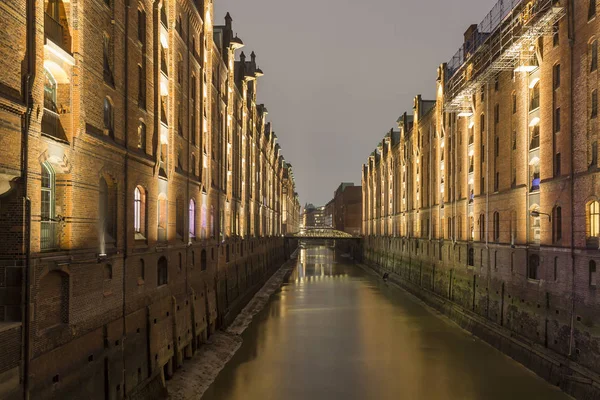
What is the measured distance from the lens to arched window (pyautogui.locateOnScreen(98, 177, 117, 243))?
16.0m

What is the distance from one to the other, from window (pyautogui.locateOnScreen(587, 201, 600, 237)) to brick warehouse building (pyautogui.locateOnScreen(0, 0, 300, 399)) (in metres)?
16.8

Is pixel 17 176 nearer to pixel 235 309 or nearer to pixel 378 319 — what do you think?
pixel 235 309

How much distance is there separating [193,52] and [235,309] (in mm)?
18686

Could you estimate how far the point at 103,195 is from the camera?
16141 mm

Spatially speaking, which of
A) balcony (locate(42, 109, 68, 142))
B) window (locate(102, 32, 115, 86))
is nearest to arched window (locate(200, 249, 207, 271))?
window (locate(102, 32, 115, 86))

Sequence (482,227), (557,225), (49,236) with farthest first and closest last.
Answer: (482,227) < (557,225) < (49,236)

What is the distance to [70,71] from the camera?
13.7 metres

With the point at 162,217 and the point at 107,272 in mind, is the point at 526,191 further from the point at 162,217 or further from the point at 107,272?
the point at 107,272

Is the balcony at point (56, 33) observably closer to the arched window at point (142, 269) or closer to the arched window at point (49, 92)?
the arched window at point (49, 92)

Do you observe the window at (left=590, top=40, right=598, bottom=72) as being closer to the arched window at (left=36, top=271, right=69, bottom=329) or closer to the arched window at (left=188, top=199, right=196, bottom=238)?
the arched window at (left=188, top=199, right=196, bottom=238)

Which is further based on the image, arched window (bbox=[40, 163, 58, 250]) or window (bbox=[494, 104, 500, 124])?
window (bbox=[494, 104, 500, 124])

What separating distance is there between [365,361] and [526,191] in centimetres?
1189

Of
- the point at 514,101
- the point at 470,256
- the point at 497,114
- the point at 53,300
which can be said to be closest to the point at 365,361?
the point at 470,256

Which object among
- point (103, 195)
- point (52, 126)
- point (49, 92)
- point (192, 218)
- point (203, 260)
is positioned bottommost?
point (203, 260)
